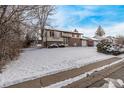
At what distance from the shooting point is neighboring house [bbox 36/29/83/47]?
11117 millimetres

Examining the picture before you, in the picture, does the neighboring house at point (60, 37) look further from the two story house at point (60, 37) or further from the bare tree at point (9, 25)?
the bare tree at point (9, 25)

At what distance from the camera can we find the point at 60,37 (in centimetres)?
1251

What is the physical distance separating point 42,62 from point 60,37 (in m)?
2.93

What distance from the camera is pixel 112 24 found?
778 cm

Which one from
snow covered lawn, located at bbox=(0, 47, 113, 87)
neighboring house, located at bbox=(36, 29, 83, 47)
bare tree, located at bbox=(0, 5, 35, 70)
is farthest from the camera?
neighboring house, located at bbox=(36, 29, 83, 47)

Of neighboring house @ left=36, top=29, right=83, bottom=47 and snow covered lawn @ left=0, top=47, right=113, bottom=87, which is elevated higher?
neighboring house @ left=36, top=29, right=83, bottom=47

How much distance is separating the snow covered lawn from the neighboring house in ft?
1.99

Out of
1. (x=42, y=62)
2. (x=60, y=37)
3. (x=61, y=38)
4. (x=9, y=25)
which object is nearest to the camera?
(x=9, y=25)

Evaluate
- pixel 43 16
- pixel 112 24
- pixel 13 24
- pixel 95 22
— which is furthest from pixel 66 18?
pixel 43 16

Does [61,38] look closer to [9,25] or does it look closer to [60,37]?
[60,37]

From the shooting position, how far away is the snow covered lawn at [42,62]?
7.10 m

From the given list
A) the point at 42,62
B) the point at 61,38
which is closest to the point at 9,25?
the point at 42,62

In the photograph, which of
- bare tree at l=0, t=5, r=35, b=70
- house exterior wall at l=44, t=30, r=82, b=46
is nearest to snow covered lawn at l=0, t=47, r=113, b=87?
house exterior wall at l=44, t=30, r=82, b=46

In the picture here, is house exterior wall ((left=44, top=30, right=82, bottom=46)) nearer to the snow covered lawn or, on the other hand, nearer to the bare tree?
the snow covered lawn
